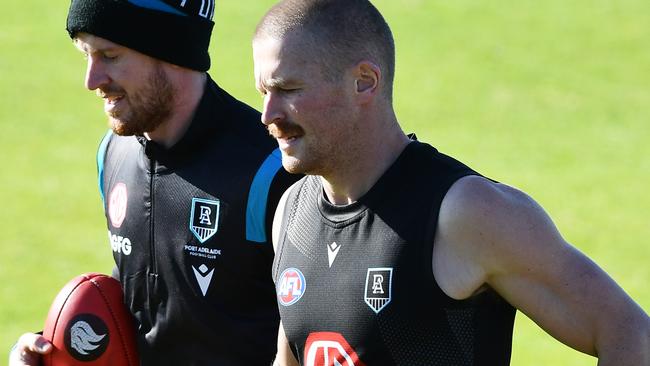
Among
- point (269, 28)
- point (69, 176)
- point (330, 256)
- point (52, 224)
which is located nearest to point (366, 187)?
point (330, 256)

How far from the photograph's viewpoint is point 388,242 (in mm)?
4066

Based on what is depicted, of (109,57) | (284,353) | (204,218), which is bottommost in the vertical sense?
(284,353)

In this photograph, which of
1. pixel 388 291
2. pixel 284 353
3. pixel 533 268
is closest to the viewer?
pixel 533 268

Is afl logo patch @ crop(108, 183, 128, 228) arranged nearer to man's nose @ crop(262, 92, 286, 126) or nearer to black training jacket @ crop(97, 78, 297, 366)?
black training jacket @ crop(97, 78, 297, 366)

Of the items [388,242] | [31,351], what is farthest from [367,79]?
[31,351]

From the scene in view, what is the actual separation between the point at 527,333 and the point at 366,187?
19.3 feet

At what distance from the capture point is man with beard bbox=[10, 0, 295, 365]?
492cm

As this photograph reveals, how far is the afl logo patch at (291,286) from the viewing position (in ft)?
14.1

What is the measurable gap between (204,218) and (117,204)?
477 mm

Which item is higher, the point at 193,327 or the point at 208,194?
the point at 208,194

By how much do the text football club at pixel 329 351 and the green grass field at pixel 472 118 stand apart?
5293 mm

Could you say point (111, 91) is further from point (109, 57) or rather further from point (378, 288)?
point (378, 288)

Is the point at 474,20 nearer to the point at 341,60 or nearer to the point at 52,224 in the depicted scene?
the point at 52,224

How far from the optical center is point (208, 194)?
5.00m
